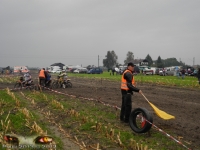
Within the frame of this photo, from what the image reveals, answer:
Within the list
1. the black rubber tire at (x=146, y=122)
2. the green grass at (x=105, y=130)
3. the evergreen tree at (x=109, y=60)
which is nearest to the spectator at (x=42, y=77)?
the green grass at (x=105, y=130)

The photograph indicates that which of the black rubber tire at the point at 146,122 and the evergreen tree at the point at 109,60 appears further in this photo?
the evergreen tree at the point at 109,60

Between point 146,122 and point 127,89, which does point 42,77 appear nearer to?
point 127,89

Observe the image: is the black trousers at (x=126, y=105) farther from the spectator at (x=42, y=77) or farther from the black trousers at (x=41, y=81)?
the black trousers at (x=41, y=81)

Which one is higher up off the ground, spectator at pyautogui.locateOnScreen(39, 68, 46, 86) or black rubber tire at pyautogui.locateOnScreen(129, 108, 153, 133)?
spectator at pyautogui.locateOnScreen(39, 68, 46, 86)

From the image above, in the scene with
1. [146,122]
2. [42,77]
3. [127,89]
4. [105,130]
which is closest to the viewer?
[146,122]

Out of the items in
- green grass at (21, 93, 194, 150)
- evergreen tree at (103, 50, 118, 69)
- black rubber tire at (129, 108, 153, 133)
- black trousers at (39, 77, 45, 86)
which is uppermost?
evergreen tree at (103, 50, 118, 69)

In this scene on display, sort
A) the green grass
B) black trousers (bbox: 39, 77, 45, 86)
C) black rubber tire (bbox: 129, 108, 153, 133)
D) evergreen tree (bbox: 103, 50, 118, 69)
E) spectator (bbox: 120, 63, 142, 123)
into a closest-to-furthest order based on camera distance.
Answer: the green grass
black rubber tire (bbox: 129, 108, 153, 133)
spectator (bbox: 120, 63, 142, 123)
black trousers (bbox: 39, 77, 45, 86)
evergreen tree (bbox: 103, 50, 118, 69)

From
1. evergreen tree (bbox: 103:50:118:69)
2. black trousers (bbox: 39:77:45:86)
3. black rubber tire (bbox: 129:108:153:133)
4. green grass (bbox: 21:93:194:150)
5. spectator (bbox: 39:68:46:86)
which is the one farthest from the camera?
evergreen tree (bbox: 103:50:118:69)

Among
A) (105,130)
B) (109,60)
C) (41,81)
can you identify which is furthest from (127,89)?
(109,60)

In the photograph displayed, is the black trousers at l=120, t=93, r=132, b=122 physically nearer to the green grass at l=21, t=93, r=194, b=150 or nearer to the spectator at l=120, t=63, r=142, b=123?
the spectator at l=120, t=63, r=142, b=123

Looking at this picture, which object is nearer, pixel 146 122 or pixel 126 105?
pixel 146 122

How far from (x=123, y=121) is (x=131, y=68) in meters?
1.93

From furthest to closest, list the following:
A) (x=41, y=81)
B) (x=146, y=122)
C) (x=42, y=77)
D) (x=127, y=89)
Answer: (x=41, y=81) < (x=42, y=77) < (x=127, y=89) < (x=146, y=122)

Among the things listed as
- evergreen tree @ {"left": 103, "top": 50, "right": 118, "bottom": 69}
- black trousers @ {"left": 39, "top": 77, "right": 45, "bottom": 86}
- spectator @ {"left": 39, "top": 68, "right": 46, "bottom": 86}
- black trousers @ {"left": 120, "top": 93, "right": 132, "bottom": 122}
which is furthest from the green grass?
evergreen tree @ {"left": 103, "top": 50, "right": 118, "bottom": 69}
